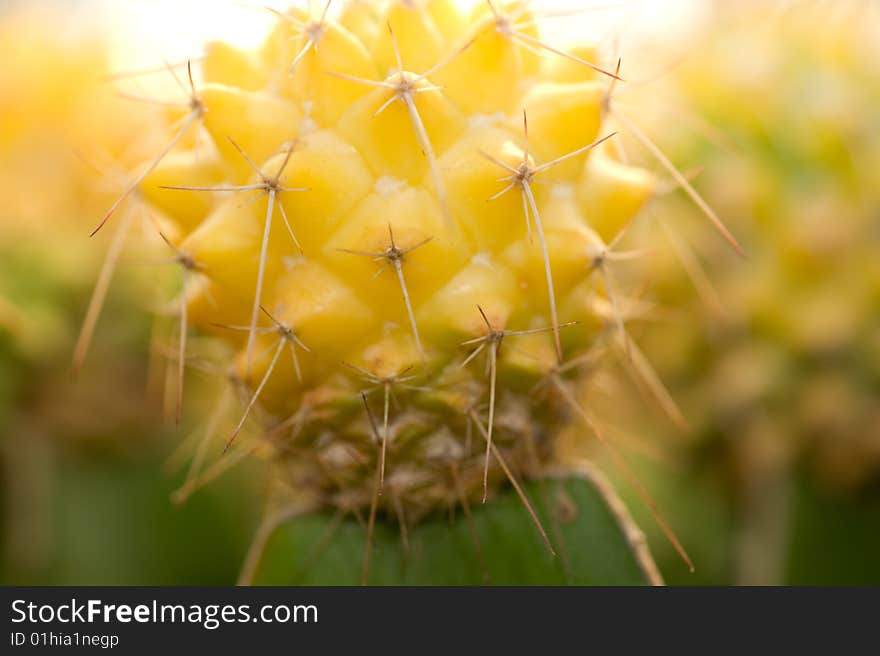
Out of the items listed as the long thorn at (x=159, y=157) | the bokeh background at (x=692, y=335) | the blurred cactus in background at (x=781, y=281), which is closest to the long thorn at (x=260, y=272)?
the long thorn at (x=159, y=157)

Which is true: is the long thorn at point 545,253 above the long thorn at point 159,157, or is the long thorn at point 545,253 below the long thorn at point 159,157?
below

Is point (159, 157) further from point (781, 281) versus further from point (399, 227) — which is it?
point (781, 281)

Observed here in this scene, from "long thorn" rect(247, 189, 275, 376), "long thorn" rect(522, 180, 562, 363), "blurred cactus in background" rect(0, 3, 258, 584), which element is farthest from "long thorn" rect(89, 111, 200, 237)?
"blurred cactus in background" rect(0, 3, 258, 584)

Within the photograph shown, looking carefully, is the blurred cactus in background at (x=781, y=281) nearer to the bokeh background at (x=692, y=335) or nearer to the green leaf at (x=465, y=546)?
the bokeh background at (x=692, y=335)

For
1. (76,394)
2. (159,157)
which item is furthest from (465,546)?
(76,394)

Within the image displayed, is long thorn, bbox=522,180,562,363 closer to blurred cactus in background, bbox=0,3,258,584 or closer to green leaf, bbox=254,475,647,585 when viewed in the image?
green leaf, bbox=254,475,647,585

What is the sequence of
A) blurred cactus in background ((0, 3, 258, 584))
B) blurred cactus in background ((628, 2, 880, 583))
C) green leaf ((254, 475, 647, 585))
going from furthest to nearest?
blurred cactus in background ((0, 3, 258, 584)), blurred cactus in background ((628, 2, 880, 583)), green leaf ((254, 475, 647, 585))
